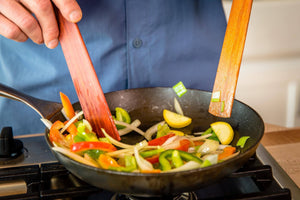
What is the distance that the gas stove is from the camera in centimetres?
78

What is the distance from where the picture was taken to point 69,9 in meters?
0.84

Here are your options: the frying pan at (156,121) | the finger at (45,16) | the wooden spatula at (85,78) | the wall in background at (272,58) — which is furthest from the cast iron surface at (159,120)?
the wall in background at (272,58)

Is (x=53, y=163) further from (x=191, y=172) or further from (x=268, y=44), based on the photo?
(x=268, y=44)

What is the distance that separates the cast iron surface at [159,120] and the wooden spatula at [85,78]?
0.35ft

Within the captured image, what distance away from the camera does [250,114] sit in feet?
3.12

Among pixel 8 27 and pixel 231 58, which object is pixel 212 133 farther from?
pixel 8 27

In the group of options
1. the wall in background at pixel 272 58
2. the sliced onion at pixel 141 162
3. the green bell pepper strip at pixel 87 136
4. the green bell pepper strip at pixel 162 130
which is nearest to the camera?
the sliced onion at pixel 141 162

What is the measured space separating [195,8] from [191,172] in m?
0.81

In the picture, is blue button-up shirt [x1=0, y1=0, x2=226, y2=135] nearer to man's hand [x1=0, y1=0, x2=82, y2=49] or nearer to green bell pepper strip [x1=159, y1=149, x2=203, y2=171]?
man's hand [x1=0, y1=0, x2=82, y2=49]

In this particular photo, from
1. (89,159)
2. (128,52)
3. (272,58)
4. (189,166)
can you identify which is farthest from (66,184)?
(272,58)

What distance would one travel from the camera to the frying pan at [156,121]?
2.13ft

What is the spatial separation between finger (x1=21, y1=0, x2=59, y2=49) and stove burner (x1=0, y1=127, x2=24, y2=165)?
0.29 meters

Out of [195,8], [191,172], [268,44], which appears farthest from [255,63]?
[191,172]

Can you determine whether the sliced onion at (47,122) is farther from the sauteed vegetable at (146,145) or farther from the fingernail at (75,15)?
the fingernail at (75,15)
